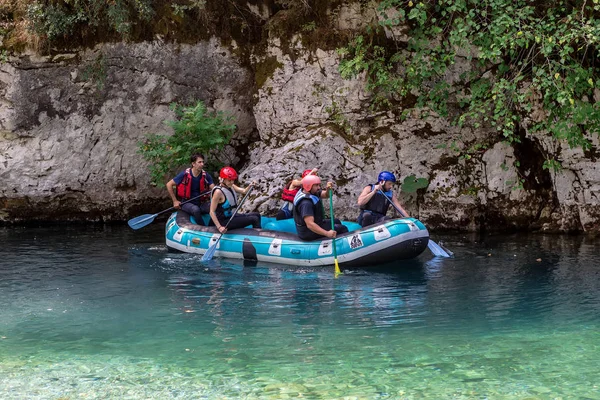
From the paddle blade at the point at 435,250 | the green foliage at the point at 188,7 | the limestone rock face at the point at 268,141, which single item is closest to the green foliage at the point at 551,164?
the limestone rock face at the point at 268,141

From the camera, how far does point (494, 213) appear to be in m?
13.6

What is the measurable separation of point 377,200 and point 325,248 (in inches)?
55.1

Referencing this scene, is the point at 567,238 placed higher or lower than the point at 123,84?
lower

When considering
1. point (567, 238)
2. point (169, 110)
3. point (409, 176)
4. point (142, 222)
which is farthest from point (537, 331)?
point (169, 110)

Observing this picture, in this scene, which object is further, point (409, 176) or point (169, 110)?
point (169, 110)

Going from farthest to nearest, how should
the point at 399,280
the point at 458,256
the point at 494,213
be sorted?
the point at 494,213, the point at 458,256, the point at 399,280

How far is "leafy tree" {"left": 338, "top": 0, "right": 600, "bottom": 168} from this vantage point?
1128 centimetres

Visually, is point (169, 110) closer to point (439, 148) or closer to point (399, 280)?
point (439, 148)

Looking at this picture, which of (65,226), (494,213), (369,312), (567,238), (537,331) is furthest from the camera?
(65,226)

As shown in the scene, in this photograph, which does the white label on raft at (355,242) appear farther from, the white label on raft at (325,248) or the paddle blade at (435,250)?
the paddle blade at (435,250)

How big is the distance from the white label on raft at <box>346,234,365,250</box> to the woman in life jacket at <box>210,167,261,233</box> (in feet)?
6.39

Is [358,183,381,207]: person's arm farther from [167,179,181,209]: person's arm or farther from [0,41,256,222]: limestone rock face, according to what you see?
[0,41,256,222]: limestone rock face

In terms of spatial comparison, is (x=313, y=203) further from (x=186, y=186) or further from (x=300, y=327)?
(x=300, y=327)

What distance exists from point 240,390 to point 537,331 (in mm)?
3046
